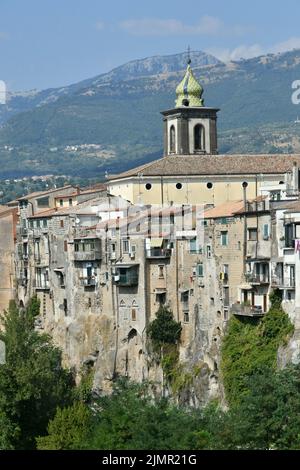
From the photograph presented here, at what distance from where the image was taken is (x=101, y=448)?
55062 mm

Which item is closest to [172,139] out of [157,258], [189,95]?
[189,95]

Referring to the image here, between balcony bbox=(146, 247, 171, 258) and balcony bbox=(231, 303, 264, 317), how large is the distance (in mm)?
7159

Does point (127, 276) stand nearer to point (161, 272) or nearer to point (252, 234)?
point (161, 272)

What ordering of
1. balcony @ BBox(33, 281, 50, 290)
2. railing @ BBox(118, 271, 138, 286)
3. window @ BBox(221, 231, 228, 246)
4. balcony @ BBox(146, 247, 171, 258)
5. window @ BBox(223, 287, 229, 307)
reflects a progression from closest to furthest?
window @ BBox(223, 287, 229, 307) → window @ BBox(221, 231, 228, 246) → balcony @ BBox(146, 247, 171, 258) → railing @ BBox(118, 271, 138, 286) → balcony @ BBox(33, 281, 50, 290)

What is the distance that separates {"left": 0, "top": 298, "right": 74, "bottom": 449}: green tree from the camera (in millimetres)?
64750

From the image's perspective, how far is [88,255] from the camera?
82.1 meters

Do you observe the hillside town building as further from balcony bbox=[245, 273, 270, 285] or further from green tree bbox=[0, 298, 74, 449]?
green tree bbox=[0, 298, 74, 449]

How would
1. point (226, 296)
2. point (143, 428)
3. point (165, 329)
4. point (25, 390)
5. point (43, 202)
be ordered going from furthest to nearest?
1. point (43, 202)
2. point (165, 329)
3. point (226, 296)
4. point (25, 390)
5. point (143, 428)

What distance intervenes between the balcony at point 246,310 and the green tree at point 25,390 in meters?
9.16

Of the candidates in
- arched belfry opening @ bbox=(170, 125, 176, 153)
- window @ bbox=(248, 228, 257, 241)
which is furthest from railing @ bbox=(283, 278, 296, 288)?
arched belfry opening @ bbox=(170, 125, 176, 153)

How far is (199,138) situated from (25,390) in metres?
43.7

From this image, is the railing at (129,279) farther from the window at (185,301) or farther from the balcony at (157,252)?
the window at (185,301)
